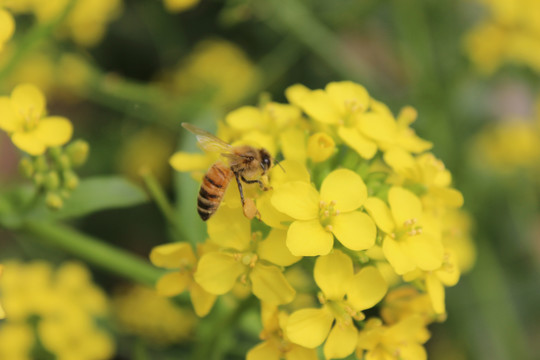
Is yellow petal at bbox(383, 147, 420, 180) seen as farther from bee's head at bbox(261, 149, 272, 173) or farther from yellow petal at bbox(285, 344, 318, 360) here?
yellow petal at bbox(285, 344, 318, 360)

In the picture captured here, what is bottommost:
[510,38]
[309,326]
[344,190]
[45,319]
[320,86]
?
[45,319]

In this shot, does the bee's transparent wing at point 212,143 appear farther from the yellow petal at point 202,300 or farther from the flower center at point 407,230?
the flower center at point 407,230

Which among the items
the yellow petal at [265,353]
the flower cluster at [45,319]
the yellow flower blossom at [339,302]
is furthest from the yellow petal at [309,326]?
the flower cluster at [45,319]

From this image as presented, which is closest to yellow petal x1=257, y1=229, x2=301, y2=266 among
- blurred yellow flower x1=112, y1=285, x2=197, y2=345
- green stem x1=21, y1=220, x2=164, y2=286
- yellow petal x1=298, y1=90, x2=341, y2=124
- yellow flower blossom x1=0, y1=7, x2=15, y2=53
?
yellow petal x1=298, y1=90, x2=341, y2=124

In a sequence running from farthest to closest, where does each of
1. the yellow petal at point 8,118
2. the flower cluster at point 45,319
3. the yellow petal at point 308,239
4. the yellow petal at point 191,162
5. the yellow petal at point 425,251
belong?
the flower cluster at point 45,319, the yellow petal at point 191,162, the yellow petal at point 8,118, the yellow petal at point 425,251, the yellow petal at point 308,239

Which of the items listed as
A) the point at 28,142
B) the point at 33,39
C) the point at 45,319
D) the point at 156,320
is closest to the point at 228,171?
the point at 28,142

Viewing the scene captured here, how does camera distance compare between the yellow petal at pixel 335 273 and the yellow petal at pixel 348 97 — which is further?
the yellow petal at pixel 348 97

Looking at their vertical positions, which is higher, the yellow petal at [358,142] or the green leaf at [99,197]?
the yellow petal at [358,142]

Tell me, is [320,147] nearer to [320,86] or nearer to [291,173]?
[291,173]
